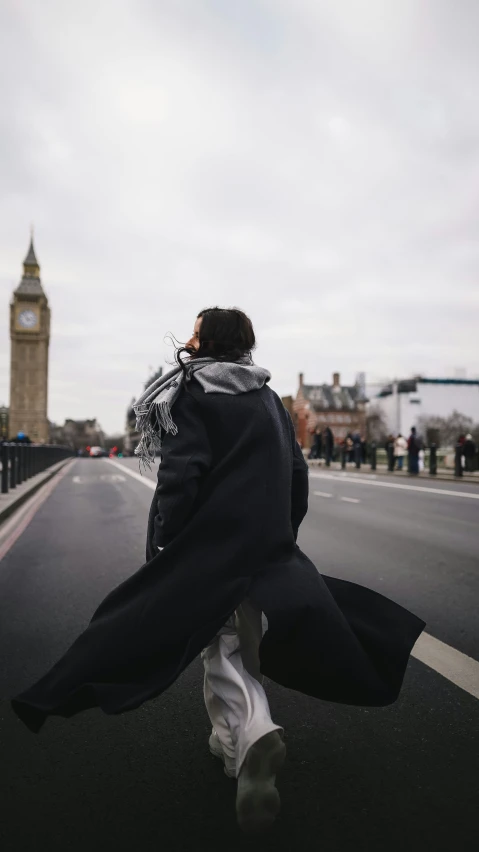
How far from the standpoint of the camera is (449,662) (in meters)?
4.00

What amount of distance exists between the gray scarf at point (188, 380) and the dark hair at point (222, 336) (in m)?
0.04

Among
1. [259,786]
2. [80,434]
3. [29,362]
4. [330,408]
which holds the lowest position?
[259,786]

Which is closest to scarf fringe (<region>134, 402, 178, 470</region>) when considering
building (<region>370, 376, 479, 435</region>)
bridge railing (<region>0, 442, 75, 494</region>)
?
bridge railing (<region>0, 442, 75, 494</region>)

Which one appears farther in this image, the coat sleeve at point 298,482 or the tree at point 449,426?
the tree at point 449,426

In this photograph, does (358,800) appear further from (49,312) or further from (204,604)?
(49,312)

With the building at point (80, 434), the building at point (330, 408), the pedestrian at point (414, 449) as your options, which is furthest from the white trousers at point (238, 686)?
the building at point (80, 434)

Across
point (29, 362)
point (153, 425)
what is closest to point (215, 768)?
point (153, 425)

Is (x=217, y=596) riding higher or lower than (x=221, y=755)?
higher

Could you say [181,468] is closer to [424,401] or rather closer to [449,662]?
[449,662]

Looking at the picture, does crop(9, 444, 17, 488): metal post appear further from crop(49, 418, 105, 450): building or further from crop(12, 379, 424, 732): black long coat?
crop(49, 418, 105, 450): building

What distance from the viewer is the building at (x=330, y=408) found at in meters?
107

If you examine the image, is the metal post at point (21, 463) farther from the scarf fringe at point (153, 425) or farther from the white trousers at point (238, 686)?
the white trousers at point (238, 686)

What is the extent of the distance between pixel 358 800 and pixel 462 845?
0.38 meters

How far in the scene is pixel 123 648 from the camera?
7.78ft
